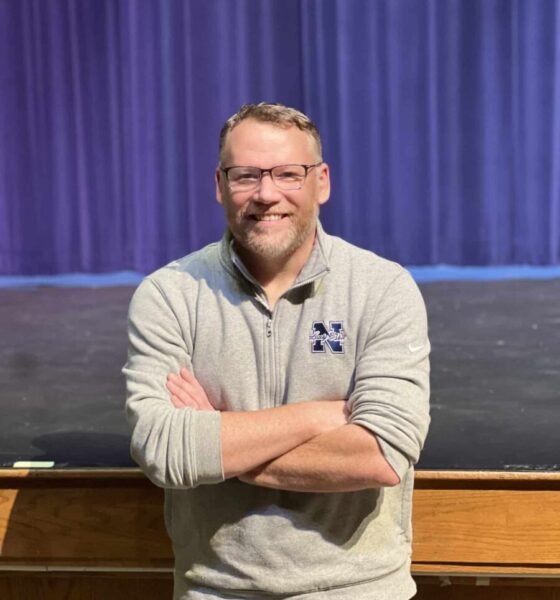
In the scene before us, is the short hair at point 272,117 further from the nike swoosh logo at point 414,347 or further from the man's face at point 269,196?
the nike swoosh logo at point 414,347

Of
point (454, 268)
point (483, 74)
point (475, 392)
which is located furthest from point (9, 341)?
point (483, 74)

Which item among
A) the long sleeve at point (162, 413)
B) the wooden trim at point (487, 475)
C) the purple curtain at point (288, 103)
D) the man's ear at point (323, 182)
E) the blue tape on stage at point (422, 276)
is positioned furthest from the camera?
the purple curtain at point (288, 103)

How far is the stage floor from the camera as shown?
5.23 ft

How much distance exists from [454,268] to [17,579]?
297cm

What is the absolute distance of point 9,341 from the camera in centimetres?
275

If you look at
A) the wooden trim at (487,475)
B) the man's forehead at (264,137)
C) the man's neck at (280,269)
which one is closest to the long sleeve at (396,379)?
the man's neck at (280,269)

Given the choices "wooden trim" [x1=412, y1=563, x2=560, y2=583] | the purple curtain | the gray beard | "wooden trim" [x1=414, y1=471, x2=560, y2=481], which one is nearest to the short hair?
the gray beard

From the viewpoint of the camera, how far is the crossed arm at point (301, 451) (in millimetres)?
1083

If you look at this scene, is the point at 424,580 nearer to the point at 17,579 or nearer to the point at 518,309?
the point at 17,579

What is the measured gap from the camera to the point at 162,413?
1.10 metres

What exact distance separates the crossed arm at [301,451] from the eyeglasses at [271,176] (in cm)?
28

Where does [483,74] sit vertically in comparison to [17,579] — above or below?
above

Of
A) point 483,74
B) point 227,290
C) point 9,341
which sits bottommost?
point 9,341

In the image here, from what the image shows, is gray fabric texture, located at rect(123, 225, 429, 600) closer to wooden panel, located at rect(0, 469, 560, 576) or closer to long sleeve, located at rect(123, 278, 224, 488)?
long sleeve, located at rect(123, 278, 224, 488)
